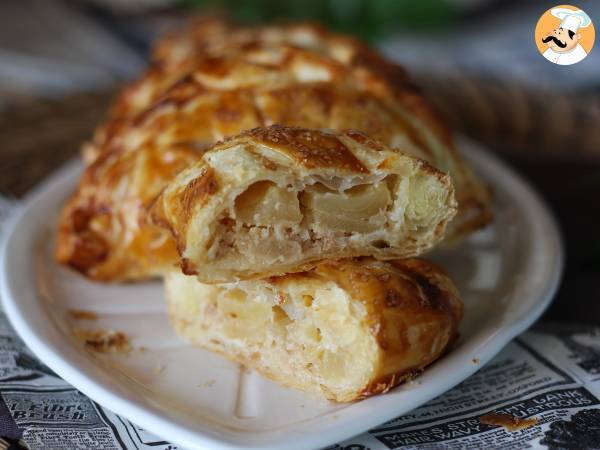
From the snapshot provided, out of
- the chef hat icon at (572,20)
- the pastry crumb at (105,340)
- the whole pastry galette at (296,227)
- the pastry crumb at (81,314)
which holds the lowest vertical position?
the pastry crumb at (105,340)

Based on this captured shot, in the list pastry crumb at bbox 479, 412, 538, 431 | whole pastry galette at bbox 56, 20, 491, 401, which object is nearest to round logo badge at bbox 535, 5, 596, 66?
whole pastry galette at bbox 56, 20, 491, 401

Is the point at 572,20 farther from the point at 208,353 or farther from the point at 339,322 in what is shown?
the point at 208,353

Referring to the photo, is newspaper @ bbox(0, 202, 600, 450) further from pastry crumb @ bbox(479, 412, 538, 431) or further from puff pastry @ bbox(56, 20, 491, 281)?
puff pastry @ bbox(56, 20, 491, 281)

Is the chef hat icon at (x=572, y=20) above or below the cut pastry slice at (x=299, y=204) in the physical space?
above

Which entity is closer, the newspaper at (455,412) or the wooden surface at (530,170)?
the newspaper at (455,412)

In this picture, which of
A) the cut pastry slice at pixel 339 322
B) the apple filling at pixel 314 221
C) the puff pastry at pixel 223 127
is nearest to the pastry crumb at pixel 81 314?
the puff pastry at pixel 223 127

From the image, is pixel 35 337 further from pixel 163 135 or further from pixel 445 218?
pixel 445 218

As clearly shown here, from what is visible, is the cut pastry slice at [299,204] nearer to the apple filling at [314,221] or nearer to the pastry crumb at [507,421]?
the apple filling at [314,221]
